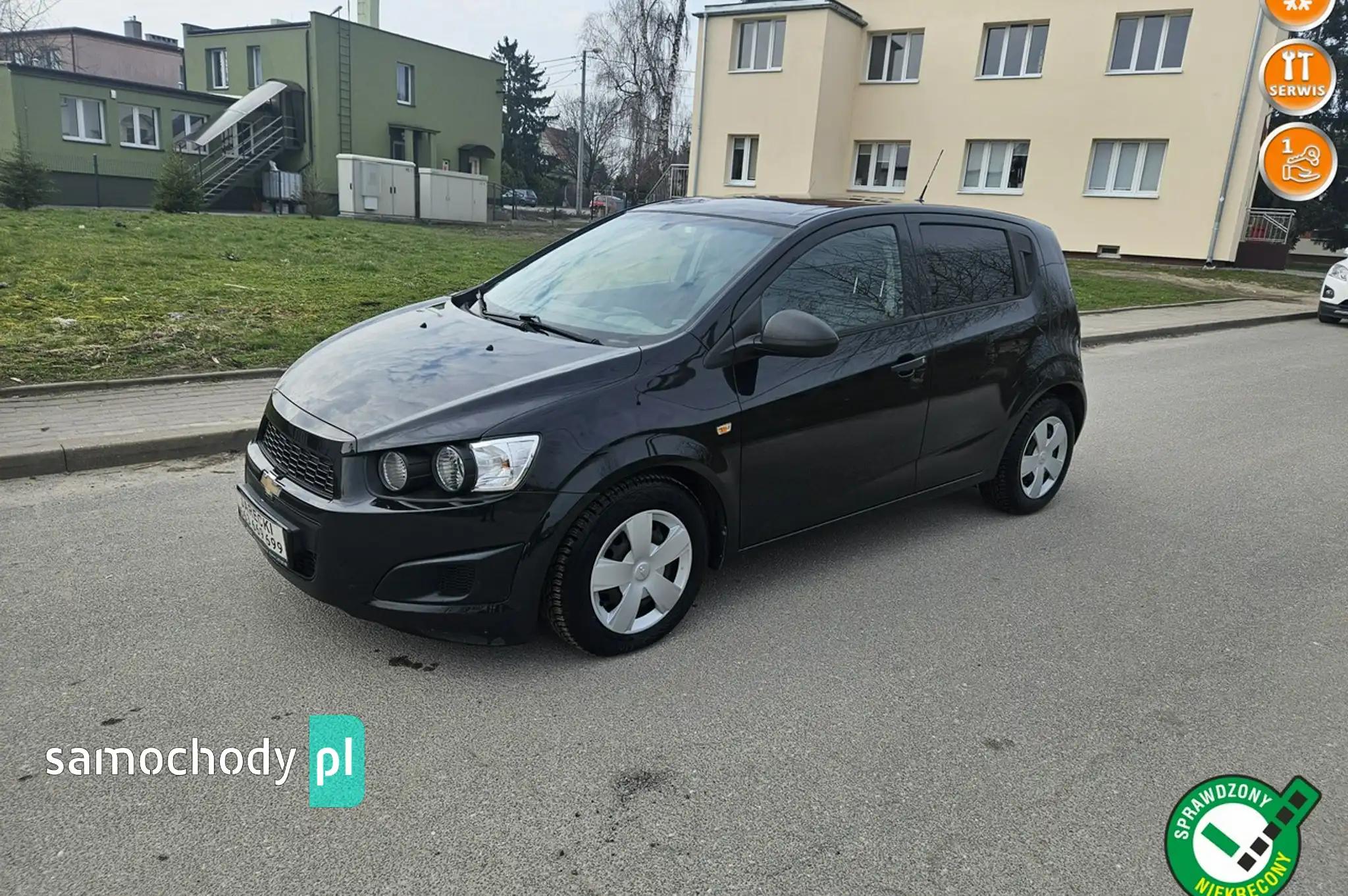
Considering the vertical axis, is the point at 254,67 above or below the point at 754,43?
below

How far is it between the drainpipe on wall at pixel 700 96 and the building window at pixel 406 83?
14.6m

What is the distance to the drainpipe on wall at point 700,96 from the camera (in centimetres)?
3002

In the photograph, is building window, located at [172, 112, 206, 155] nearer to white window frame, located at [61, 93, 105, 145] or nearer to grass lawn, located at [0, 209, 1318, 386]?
white window frame, located at [61, 93, 105, 145]

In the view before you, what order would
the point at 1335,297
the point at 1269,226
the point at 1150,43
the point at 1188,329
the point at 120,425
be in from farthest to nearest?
the point at 1269,226 < the point at 1150,43 < the point at 1335,297 < the point at 1188,329 < the point at 120,425

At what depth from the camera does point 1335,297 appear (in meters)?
16.6

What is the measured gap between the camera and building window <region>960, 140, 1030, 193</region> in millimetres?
27594

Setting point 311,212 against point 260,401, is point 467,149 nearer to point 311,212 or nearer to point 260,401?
point 311,212

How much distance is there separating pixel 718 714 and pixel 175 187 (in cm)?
2402

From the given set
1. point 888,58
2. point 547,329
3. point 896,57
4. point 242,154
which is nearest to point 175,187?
point 242,154

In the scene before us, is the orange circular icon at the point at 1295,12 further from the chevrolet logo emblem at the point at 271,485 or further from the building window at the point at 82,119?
the building window at the point at 82,119

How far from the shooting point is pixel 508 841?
2.54 meters

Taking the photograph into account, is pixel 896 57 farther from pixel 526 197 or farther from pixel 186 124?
pixel 186 124

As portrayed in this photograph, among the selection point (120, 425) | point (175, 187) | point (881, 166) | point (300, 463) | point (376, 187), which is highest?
point (881, 166)

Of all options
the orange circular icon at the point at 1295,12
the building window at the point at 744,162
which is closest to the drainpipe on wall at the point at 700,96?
the building window at the point at 744,162
